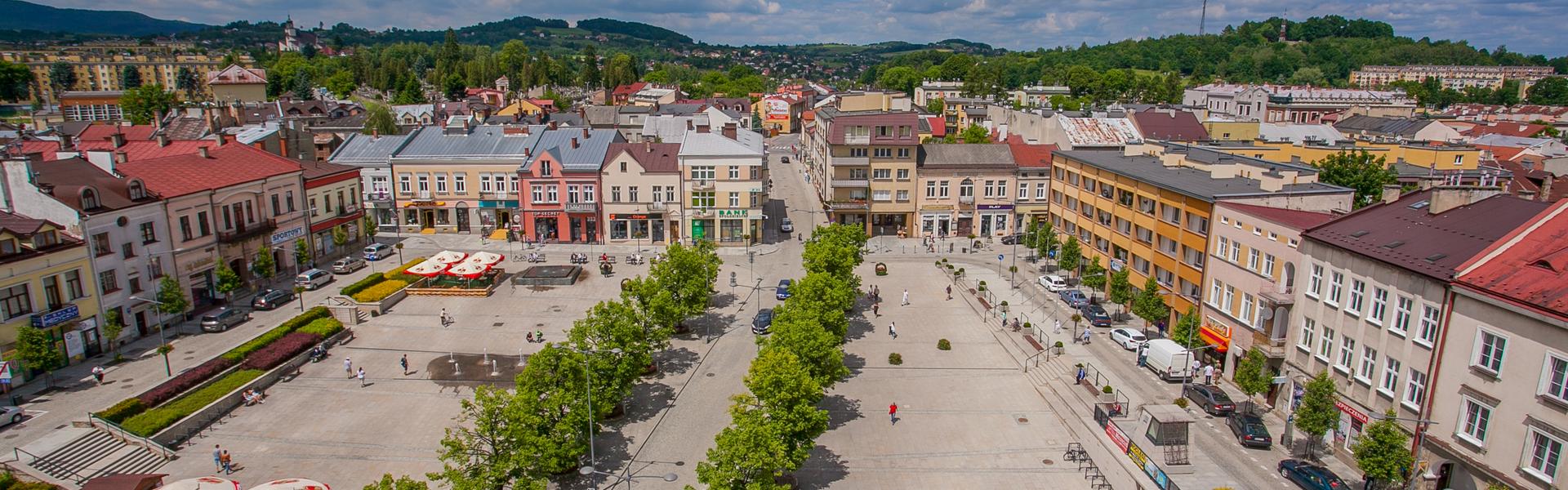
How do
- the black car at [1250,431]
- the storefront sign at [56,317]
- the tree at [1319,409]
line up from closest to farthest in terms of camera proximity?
the tree at [1319,409]
the black car at [1250,431]
the storefront sign at [56,317]

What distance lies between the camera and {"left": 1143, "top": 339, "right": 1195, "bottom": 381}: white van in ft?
145

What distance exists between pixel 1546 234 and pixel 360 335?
2304 inches

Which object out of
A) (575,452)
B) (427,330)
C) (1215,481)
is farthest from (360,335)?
(1215,481)

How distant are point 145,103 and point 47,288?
411 feet

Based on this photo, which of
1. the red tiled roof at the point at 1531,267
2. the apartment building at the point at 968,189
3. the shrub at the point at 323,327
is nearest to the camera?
the red tiled roof at the point at 1531,267

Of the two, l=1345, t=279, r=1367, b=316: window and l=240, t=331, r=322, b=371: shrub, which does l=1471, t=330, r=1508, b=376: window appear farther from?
l=240, t=331, r=322, b=371: shrub

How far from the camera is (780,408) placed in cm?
3058

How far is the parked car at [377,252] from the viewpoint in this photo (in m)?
68.2

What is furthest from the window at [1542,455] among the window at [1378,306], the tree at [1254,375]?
the tree at [1254,375]

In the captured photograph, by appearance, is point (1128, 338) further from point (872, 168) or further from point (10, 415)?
point (10, 415)

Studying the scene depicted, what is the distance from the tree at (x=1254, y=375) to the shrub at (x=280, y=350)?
1957 inches

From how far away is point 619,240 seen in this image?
7581 cm

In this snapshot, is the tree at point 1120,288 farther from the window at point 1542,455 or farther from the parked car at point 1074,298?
the window at point 1542,455

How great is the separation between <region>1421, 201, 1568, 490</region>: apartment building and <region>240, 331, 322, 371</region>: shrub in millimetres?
53200
